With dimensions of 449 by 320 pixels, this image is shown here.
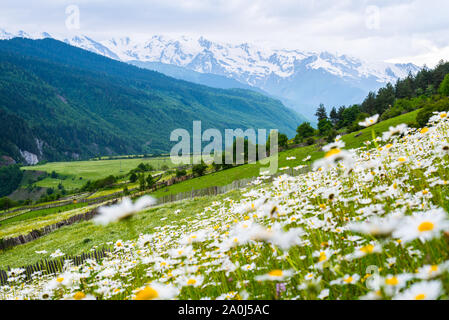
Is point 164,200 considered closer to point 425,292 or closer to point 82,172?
point 425,292

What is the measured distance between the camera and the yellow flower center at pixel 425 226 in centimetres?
175

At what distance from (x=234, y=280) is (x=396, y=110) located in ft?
206

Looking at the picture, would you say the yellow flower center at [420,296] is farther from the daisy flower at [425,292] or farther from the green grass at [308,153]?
the green grass at [308,153]

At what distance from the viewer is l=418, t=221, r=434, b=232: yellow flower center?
175cm

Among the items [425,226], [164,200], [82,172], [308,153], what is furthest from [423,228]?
[82,172]

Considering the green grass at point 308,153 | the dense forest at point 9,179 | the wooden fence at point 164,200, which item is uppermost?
the green grass at point 308,153

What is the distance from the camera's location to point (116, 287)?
14.5ft

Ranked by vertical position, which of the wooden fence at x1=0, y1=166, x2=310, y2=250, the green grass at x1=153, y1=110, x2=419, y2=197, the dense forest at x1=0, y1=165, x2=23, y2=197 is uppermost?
the green grass at x1=153, y1=110, x2=419, y2=197

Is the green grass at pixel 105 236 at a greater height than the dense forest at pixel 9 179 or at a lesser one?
greater

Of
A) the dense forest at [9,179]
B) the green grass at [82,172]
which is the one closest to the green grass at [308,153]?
the green grass at [82,172]

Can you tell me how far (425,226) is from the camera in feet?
5.85

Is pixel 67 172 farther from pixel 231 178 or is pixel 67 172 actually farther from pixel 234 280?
pixel 234 280

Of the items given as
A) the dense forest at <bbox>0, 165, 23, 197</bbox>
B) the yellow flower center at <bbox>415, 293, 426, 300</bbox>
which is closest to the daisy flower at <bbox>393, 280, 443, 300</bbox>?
the yellow flower center at <bbox>415, 293, 426, 300</bbox>

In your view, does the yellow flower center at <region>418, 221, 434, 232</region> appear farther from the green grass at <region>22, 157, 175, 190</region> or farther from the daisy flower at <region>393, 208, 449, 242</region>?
the green grass at <region>22, 157, 175, 190</region>
